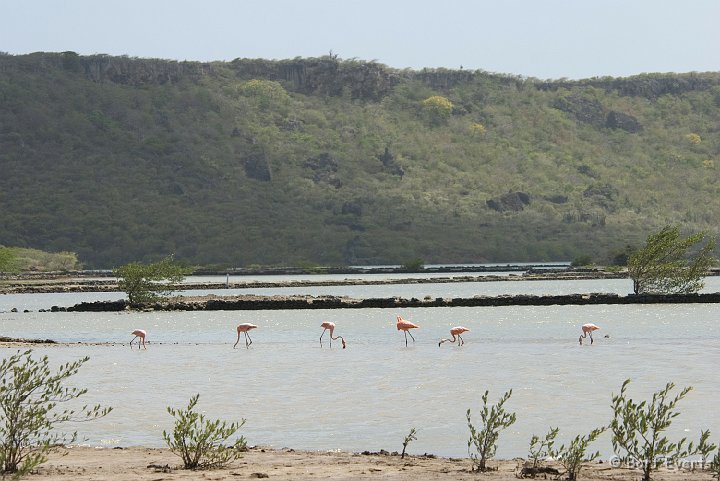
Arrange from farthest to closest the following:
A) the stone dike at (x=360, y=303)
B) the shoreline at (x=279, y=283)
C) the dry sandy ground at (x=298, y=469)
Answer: the shoreline at (x=279, y=283) < the stone dike at (x=360, y=303) < the dry sandy ground at (x=298, y=469)

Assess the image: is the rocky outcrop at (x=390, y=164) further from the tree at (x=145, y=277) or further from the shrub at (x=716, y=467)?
the shrub at (x=716, y=467)

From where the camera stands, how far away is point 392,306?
157ft

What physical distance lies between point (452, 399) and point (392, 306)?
1209 inches

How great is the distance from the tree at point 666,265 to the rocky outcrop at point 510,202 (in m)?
79.3

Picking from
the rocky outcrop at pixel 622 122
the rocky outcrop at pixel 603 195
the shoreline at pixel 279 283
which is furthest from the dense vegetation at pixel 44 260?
the rocky outcrop at pixel 622 122

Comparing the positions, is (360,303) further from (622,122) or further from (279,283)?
(622,122)

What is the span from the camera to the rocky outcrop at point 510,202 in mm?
127812

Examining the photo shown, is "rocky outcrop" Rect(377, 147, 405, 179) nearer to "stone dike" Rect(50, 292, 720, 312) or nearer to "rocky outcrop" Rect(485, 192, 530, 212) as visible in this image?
"rocky outcrop" Rect(485, 192, 530, 212)

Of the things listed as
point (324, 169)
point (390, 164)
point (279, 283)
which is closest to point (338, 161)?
point (324, 169)

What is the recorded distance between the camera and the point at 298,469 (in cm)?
1116

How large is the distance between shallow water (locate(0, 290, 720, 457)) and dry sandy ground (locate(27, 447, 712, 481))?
3.68ft

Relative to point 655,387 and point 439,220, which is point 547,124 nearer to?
point 439,220

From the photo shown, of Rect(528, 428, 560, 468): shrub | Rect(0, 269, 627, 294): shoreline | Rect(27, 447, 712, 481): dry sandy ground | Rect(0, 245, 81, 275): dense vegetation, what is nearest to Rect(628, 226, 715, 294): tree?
Rect(0, 269, 627, 294): shoreline

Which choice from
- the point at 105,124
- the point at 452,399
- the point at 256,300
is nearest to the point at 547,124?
the point at 105,124
